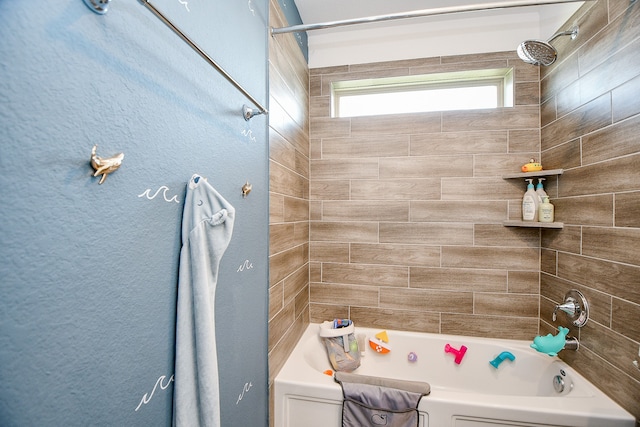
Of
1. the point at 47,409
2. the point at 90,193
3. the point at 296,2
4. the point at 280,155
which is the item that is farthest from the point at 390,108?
the point at 47,409

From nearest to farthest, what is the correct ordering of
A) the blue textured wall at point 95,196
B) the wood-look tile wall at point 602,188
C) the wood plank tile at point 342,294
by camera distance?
the blue textured wall at point 95,196, the wood-look tile wall at point 602,188, the wood plank tile at point 342,294

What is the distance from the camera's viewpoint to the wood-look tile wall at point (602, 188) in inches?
45.4

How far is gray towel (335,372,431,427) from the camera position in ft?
4.22

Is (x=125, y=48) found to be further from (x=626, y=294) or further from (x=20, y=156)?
(x=626, y=294)

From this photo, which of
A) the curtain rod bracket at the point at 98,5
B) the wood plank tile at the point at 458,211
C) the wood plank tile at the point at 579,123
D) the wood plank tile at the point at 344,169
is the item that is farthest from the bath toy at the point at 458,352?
the curtain rod bracket at the point at 98,5

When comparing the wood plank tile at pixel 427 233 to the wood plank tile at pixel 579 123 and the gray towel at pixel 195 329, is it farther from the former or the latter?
the gray towel at pixel 195 329

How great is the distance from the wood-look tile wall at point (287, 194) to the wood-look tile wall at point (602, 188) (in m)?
1.54

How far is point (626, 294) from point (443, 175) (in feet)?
3.51

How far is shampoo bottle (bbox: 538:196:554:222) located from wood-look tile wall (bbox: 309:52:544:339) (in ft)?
0.60

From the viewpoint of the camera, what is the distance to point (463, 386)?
1.84m

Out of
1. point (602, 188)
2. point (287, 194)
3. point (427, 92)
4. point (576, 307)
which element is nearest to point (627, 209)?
point (602, 188)

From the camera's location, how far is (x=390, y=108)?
6.94 feet

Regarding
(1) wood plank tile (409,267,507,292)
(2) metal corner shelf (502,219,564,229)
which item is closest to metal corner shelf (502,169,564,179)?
(2) metal corner shelf (502,219,564,229)

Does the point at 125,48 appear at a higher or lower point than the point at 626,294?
higher
